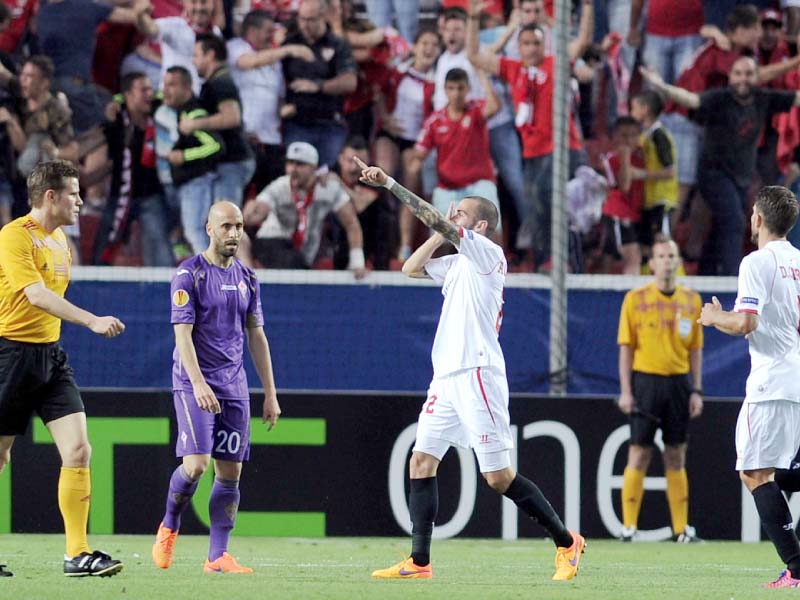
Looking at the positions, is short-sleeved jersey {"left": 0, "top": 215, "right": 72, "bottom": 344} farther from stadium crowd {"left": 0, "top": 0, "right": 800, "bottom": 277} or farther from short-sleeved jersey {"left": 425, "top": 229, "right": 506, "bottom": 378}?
stadium crowd {"left": 0, "top": 0, "right": 800, "bottom": 277}

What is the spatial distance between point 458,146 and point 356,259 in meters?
1.47

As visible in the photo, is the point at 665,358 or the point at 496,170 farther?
the point at 496,170

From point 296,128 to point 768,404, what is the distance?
22.1 feet

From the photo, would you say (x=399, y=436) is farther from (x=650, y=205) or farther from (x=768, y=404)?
(x=768, y=404)

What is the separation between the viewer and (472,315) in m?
6.90

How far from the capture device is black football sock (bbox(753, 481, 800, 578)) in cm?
647

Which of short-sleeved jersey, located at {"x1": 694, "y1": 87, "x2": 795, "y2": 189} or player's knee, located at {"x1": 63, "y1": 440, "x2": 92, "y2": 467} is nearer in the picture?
player's knee, located at {"x1": 63, "y1": 440, "x2": 92, "y2": 467}

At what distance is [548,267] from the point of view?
12.0 metres

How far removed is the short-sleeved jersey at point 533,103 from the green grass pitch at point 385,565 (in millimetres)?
3810

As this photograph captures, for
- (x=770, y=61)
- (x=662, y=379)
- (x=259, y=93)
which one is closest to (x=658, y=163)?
(x=770, y=61)

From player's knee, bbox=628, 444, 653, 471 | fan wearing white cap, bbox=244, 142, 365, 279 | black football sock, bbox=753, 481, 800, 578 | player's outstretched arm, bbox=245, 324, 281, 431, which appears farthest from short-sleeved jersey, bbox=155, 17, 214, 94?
black football sock, bbox=753, 481, 800, 578

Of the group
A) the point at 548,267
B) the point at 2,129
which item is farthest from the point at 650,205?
the point at 2,129

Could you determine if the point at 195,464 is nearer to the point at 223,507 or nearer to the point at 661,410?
the point at 223,507

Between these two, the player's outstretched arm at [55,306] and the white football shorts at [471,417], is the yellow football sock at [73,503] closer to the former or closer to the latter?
the player's outstretched arm at [55,306]
